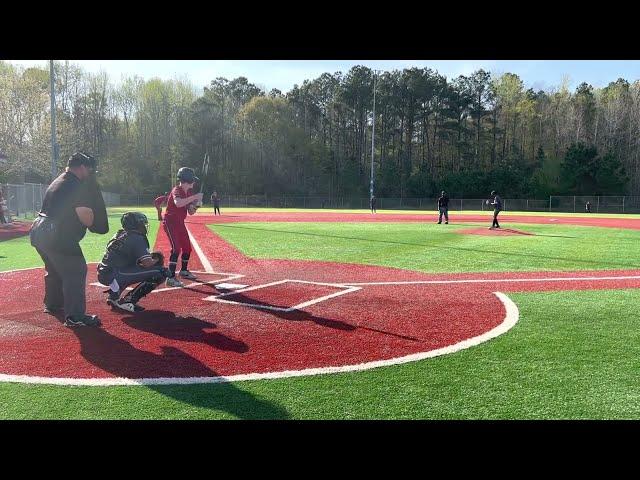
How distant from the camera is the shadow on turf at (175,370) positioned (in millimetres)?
3707

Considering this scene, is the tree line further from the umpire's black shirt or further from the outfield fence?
the umpire's black shirt

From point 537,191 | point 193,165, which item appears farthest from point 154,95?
point 537,191

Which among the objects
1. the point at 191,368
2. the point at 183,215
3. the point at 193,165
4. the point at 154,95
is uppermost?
A: the point at 154,95

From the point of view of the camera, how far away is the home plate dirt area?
183 inches

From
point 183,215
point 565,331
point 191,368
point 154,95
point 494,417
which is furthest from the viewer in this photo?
point 154,95

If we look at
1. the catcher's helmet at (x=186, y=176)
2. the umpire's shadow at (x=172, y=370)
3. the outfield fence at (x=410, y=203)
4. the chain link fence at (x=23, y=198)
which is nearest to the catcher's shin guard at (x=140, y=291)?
the umpire's shadow at (x=172, y=370)

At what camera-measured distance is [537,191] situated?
2645 inches

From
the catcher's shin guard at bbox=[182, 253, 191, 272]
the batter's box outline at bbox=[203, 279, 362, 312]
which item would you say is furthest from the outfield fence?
the catcher's shin guard at bbox=[182, 253, 191, 272]

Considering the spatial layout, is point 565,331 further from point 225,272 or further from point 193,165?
point 193,165

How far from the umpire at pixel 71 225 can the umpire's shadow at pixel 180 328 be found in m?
Result: 0.58

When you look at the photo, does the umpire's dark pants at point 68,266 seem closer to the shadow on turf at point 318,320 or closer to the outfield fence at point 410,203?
the shadow on turf at point 318,320

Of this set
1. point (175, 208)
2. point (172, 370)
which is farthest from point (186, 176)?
point (172, 370)

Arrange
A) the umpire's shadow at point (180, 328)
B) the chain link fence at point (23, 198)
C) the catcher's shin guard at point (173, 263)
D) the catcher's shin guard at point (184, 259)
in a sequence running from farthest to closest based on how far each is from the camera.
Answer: the chain link fence at point (23, 198) < the catcher's shin guard at point (184, 259) < the catcher's shin guard at point (173, 263) < the umpire's shadow at point (180, 328)
